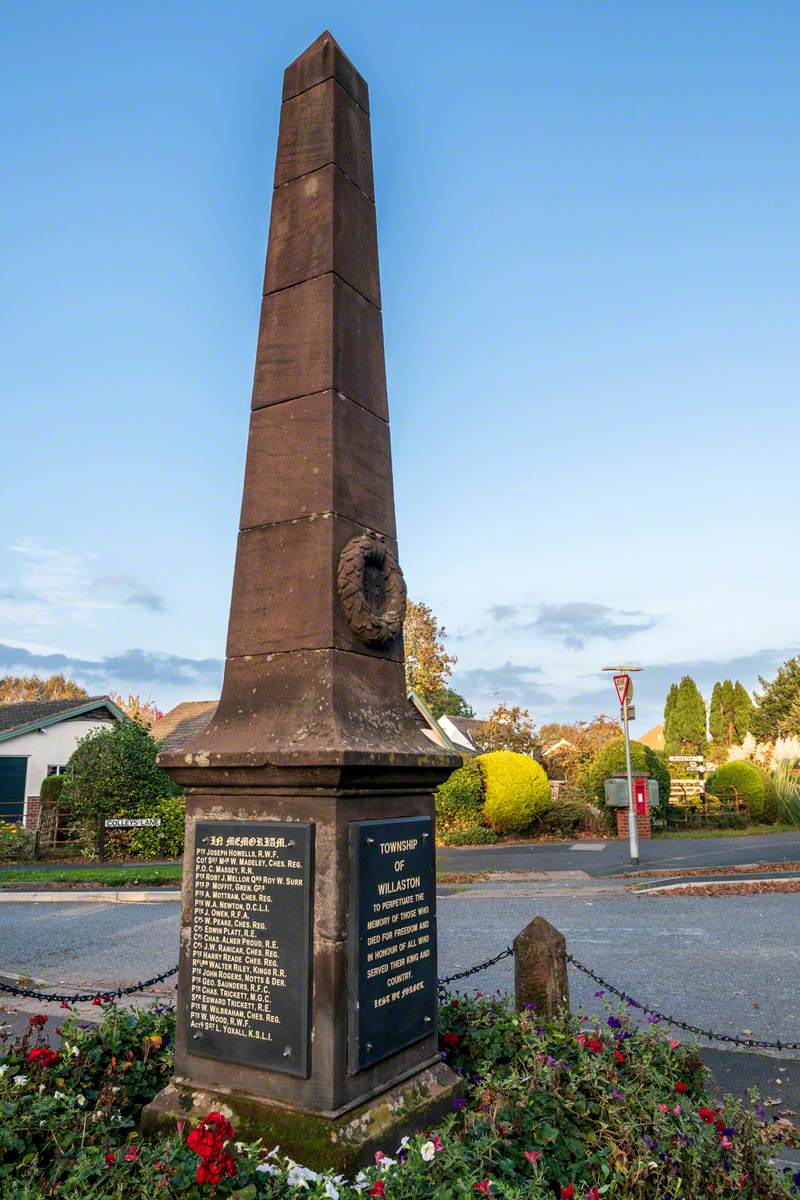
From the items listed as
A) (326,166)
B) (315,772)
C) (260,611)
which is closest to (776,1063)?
(315,772)

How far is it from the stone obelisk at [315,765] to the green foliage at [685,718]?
2523 inches

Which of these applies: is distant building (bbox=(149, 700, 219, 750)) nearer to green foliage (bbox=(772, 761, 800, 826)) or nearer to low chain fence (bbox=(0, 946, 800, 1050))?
green foliage (bbox=(772, 761, 800, 826))

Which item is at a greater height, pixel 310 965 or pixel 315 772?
pixel 315 772

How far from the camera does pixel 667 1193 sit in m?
3.46

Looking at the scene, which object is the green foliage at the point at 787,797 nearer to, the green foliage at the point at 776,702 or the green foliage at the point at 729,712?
the green foliage at the point at 776,702

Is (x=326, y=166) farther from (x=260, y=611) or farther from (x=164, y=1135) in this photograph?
(x=164, y=1135)

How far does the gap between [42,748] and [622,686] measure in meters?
22.0

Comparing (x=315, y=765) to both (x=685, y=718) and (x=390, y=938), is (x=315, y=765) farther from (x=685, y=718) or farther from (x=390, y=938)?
(x=685, y=718)

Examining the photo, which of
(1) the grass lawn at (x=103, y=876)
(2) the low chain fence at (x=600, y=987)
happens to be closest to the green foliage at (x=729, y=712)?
(1) the grass lawn at (x=103, y=876)

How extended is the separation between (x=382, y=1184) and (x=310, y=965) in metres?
0.93

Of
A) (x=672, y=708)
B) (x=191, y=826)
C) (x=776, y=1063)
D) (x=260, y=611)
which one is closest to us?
(x=191, y=826)

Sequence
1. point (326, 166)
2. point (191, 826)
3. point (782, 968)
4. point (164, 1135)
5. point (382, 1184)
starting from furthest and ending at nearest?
1. point (782, 968)
2. point (326, 166)
3. point (191, 826)
4. point (164, 1135)
5. point (382, 1184)

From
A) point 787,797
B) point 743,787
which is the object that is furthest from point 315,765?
point 787,797

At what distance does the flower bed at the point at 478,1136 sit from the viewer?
10.6 ft
